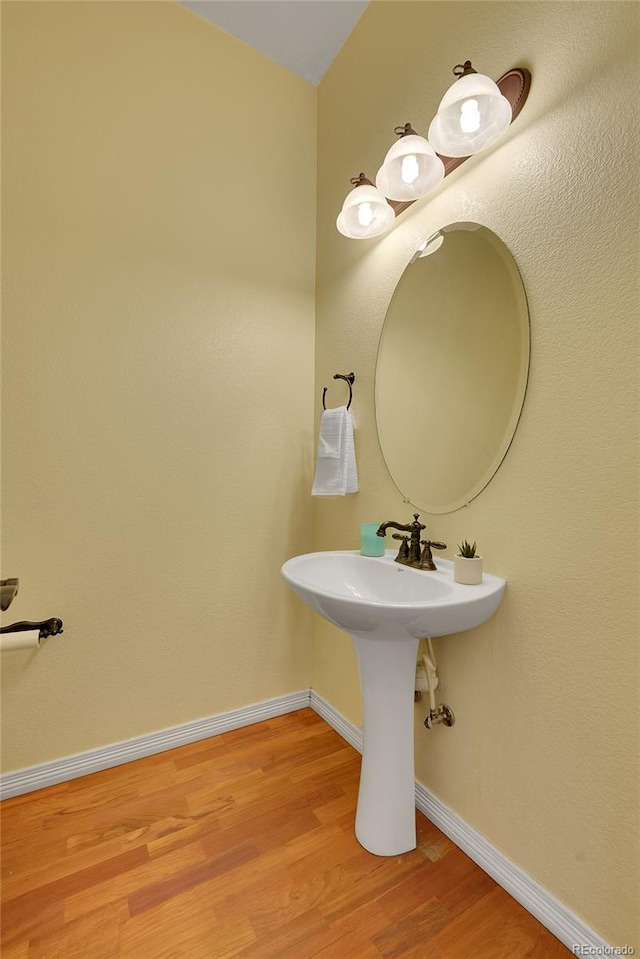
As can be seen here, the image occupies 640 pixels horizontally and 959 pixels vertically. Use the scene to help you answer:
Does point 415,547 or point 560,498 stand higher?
point 560,498

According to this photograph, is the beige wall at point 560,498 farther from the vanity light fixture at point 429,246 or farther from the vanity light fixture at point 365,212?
the vanity light fixture at point 365,212

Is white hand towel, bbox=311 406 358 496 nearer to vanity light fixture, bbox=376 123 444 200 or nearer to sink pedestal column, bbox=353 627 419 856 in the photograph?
sink pedestal column, bbox=353 627 419 856

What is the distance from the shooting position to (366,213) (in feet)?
4.67

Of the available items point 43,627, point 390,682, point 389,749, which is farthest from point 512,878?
point 43,627

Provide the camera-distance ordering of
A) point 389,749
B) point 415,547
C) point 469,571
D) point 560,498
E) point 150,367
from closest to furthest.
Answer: point 560,498 → point 469,571 → point 389,749 → point 415,547 → point 150,367

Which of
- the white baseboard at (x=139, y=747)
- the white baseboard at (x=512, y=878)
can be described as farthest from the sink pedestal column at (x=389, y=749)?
the white baseboard at (x=139, y=747)

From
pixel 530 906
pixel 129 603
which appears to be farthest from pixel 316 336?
pixel 530 906

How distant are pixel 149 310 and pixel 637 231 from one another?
1456 mm

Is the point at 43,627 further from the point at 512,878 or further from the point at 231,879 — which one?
the point at 512,878

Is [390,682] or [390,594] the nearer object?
[390,682]

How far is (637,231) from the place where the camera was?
2.74ft

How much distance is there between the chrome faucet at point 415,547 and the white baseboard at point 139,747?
1.02 meters

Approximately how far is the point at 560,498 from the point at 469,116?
95 centimetres

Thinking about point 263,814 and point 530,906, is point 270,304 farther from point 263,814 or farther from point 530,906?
point 530,906
